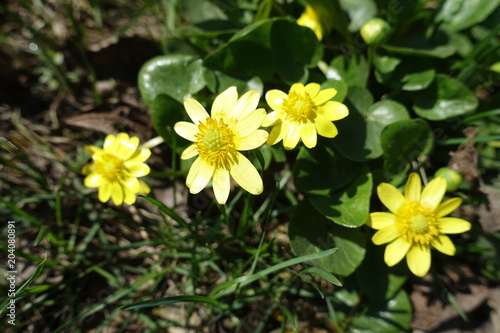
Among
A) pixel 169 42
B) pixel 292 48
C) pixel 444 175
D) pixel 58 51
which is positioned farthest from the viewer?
pixel 58 51

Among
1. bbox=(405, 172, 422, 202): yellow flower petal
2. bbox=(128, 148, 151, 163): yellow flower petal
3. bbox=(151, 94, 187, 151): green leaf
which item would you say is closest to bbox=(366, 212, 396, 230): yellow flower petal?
bbox=(405, 172, 422, 202): yellow flower petal

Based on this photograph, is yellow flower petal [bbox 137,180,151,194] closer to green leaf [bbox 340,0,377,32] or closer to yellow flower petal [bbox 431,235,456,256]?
yellow flower petal [bbox 431,235,456,256]

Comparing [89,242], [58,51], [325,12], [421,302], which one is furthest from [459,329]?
[58,51]

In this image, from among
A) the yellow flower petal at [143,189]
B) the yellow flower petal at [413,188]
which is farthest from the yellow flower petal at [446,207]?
the yellow flower petal at [143,189]

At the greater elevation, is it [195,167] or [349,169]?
[195,167]

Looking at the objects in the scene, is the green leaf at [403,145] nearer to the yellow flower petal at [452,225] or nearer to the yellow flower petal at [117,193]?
the yellow flower petal at [452,225]

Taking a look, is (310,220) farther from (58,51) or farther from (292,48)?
(58,51)

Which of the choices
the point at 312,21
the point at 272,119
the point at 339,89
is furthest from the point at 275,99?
the point at 312,21
